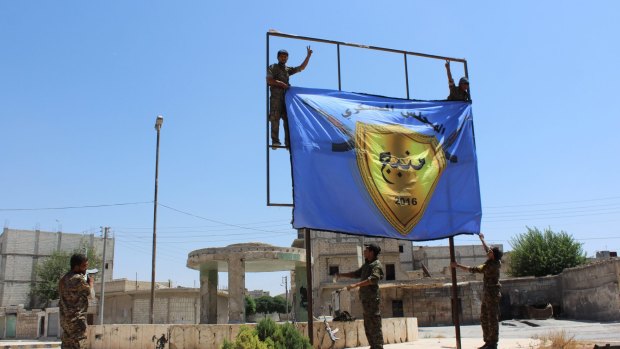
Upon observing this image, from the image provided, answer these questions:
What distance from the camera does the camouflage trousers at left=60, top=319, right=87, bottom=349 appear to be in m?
7.25

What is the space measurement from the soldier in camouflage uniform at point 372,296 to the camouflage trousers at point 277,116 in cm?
240

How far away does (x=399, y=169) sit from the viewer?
10289mm

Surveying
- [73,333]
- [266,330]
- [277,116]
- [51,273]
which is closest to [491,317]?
[266,330]

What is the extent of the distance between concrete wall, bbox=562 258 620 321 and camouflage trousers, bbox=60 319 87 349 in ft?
80.0

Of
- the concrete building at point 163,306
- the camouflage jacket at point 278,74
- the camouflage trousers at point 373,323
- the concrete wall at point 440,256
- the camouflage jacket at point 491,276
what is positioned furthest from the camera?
the concrete wall at point 440,256

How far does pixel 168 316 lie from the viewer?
43.3 metres

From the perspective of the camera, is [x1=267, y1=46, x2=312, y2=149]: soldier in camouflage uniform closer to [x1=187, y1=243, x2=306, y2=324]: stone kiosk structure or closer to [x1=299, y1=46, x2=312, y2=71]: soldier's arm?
[x1=299, y1=46, x2=312, y2=71]: soldier's arm

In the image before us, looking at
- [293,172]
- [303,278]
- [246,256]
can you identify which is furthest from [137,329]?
[303,278]

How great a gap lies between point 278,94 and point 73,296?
457cm

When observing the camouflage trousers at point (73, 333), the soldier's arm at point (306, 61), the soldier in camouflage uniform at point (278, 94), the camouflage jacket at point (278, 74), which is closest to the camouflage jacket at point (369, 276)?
the soldier in camouflage uniform at point (278, 94)

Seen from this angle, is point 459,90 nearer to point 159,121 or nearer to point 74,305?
point 74,305

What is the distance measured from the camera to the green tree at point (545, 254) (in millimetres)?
40156

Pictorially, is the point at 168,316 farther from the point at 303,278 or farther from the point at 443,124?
the point at 443,124

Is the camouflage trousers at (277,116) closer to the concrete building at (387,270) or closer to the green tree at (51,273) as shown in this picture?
the concrete building at (387,270)
